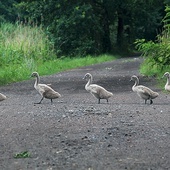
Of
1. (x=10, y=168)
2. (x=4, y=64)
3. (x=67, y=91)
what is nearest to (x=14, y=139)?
(x=10, y=168)

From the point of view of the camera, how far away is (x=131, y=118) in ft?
44.2

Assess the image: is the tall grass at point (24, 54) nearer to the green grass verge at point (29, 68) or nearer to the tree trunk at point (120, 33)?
the green grass verge at point (29, 68)

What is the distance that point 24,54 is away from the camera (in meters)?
33.1

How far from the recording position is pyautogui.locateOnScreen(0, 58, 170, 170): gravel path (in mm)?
8945

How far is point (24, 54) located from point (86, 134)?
72.8ft

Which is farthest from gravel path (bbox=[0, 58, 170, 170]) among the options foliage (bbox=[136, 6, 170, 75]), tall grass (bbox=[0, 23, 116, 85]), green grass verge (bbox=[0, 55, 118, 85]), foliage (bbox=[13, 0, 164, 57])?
foliage (bbox=[13, 0, 164, 57])

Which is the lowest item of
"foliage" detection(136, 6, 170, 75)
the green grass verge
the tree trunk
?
the tree trunk

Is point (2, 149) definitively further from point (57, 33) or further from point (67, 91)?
point (57, 33)

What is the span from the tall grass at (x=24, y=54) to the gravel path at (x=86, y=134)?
10142mm

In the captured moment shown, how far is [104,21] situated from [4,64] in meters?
26.3

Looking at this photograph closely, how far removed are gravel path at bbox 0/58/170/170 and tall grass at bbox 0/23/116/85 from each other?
10.1 m

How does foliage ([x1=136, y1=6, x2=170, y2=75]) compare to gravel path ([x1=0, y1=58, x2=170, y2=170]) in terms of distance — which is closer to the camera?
gravel path ([x1=0, y1=58, x2=170, y2=170])

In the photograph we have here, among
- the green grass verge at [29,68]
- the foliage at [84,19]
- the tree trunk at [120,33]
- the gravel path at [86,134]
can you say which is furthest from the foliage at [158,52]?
the tree trunk at [120,33]

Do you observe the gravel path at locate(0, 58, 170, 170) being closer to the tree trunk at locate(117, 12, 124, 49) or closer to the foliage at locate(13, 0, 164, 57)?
the foliage at locate(13, 0, 164, 57)
